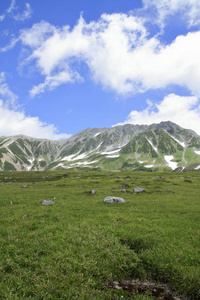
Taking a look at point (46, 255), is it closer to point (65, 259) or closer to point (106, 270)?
point (65, 259)

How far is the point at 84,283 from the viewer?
860 centimetres

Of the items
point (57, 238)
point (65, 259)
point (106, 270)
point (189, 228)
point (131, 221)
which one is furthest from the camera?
point (131, 221)

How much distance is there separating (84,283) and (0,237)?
8854 mm

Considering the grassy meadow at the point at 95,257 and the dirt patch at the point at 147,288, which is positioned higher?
the grassy meadow at the point at 95,257

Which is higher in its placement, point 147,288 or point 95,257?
point 95,257

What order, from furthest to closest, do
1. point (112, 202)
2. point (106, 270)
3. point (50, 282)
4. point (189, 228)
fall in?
point (112, 202), point (189, 228), point (106, 270), point (50, 282)

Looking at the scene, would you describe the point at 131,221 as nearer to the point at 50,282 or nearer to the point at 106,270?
the point at 106,270

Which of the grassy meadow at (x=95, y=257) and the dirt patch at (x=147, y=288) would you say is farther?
the grassy meadow at (x=95, y=257)

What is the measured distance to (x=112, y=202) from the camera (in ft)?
88.5

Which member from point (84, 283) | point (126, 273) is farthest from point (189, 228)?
point (84, 283)

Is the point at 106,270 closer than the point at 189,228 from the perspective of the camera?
Yes

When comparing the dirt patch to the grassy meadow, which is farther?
the grassy meadow

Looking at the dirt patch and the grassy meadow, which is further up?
the grassy meadow

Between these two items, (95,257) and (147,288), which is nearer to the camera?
(147,288)
